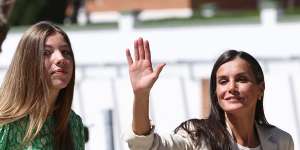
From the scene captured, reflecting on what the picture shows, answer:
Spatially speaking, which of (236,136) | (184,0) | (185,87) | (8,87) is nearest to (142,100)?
(236,136)

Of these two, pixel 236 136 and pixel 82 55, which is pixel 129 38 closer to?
pixel 82 55

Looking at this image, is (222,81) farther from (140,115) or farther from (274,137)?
(140,115)

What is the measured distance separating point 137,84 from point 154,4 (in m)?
29.5

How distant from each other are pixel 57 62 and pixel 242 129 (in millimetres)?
714

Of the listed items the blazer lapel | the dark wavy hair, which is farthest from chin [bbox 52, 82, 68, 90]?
the blazer lapel

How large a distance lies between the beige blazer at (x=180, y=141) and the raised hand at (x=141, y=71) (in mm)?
148

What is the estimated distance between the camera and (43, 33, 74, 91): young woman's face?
338 centimetres

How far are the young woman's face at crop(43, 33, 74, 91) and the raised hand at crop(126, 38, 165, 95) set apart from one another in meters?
0.52

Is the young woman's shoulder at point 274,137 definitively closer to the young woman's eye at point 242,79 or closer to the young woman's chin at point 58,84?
the young woman's eye at point 242,79

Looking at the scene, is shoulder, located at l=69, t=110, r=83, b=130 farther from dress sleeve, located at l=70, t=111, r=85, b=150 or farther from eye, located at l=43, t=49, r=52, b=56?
eye, located at l=43, t=49, r=52, b=56

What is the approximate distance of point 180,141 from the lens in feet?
10.1

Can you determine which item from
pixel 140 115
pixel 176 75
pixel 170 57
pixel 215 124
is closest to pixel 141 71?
pixel 140 115

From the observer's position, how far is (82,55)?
39.5 feet

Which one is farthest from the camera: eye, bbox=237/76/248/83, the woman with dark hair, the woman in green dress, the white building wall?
the white building wall
